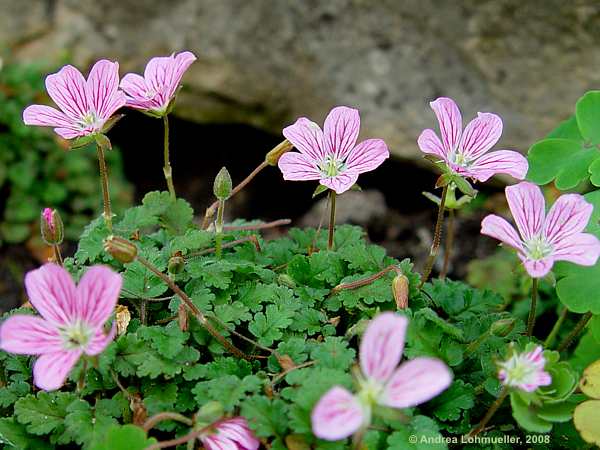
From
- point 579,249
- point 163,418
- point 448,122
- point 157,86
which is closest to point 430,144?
point 448,122

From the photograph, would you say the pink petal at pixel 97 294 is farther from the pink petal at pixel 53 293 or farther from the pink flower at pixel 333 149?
the pink flower at pixel 333 149

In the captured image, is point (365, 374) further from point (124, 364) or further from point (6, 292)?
point (6, 292)

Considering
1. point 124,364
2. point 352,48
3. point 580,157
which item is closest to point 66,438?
point 124,364

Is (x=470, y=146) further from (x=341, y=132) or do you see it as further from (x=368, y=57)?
(x=368, y=57)

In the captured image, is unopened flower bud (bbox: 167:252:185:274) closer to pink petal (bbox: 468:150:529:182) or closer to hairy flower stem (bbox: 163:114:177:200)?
hairy flower stem (bbox: 163:114:177:200)

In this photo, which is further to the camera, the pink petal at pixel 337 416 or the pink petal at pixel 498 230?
the pink petal at pixel 498 230

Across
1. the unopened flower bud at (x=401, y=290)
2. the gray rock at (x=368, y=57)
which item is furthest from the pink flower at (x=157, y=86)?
the gray rock at (x=368, y=57)

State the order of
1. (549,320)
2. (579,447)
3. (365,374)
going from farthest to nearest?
1. (549,320)
2. (579,447)
3. (365,374)
